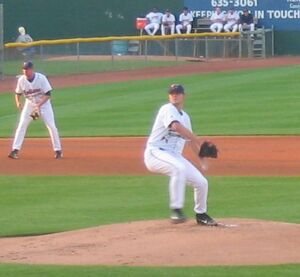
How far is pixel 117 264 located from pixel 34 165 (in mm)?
8297

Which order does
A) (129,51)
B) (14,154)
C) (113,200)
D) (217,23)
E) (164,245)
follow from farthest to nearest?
(217,23), (129,51), (14,154), (113,200), (164,245)

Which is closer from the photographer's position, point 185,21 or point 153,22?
point 185,21

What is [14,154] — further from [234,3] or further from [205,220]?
[234,3]

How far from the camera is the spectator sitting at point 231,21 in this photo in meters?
43.5

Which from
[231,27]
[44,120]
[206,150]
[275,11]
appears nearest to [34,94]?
[44,120]

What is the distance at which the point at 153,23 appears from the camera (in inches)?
1806

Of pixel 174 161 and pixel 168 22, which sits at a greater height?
pixel 168 22

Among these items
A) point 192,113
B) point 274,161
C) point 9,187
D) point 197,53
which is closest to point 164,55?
point 197,53

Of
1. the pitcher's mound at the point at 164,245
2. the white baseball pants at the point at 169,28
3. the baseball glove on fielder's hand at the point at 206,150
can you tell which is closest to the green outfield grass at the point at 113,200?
the pitcher's mound at the point at 164,245

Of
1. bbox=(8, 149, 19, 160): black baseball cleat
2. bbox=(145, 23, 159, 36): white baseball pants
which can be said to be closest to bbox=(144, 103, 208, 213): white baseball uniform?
bbox=(8, 149, 19, 160): black baseball cleat

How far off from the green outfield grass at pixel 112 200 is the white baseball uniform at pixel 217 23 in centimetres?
2798

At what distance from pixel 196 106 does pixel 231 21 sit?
17.6 m

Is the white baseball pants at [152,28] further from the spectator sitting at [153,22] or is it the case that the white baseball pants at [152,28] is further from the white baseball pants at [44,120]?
the white baseball pants at [44,120]

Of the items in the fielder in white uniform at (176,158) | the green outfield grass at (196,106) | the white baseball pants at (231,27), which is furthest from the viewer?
the white baseball pants at (231,27)
